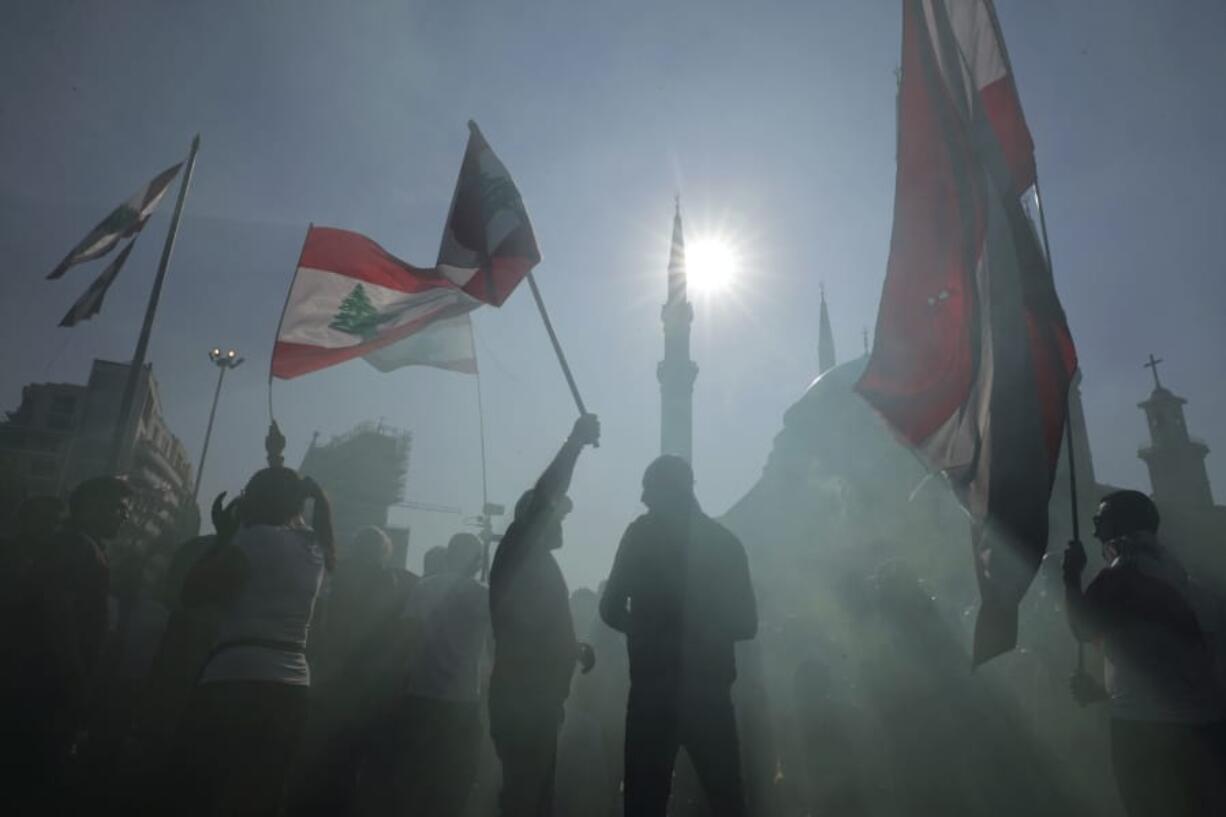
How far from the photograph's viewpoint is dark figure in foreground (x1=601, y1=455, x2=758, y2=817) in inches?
121

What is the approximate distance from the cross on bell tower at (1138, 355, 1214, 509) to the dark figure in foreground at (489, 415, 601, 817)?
1969 inches

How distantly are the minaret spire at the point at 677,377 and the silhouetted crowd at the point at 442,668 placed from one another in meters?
36.3

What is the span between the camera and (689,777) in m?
5.36

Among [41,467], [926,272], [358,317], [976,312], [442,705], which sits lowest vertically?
[442,705]

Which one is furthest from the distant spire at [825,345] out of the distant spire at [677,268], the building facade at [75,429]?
the building facade at [75,429]

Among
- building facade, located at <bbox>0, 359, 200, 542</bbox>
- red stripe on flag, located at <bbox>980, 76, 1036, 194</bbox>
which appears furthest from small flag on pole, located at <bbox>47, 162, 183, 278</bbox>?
building facade, located at <bbox>0, 359, 200, 542</bbox>

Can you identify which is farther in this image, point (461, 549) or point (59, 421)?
point (59, 421)

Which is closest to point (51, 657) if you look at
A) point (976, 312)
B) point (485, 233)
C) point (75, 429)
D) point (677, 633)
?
point (677, 633)

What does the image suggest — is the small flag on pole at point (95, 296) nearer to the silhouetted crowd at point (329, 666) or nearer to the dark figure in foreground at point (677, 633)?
the silhouetted crowd at point (329, 666)

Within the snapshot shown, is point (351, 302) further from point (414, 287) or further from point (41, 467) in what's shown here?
point (41, 467)

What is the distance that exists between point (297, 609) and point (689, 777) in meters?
3.44

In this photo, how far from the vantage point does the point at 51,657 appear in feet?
10.5

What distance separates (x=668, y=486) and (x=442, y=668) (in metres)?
1.73

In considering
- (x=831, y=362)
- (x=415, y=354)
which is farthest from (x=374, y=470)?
(x=415, y=354)
